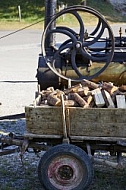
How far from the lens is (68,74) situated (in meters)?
6.58

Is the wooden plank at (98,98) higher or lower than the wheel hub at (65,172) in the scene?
higher

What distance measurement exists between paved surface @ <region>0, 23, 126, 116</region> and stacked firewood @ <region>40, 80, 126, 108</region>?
1.17m

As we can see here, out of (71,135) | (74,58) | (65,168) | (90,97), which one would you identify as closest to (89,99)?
(90,97)

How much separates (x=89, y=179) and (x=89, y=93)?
942 mm

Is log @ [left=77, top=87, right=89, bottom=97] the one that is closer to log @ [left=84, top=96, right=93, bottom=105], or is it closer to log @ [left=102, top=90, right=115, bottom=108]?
log @ [left=84, top=96, right=93, bottom=105]

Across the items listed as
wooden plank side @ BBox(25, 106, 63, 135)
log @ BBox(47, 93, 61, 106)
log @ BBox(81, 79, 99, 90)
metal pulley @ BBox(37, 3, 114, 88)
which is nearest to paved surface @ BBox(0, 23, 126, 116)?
metal pulley @ BBox(37, 3, 114, 88)

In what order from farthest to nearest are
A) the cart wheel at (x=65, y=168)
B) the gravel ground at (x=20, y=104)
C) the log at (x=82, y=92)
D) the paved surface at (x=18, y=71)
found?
the paved surface at (x=18, y=71) < the gravel ground at (x=20, y=104) < the log at (x=82, y=92) < the cart wheel at (x=65, y=168)

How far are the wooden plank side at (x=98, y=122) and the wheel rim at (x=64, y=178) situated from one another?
12.5 inches

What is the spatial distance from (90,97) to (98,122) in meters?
0.32

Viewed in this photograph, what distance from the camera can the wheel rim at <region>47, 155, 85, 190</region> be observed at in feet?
16.6

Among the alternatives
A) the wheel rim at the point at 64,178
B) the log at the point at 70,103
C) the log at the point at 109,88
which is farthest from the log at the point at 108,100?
the wheel rim at the point at 64,178

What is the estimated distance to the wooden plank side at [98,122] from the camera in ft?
16.7

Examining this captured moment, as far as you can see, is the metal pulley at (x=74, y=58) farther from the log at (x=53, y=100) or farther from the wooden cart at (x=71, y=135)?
the wooden cart at (x=71, y=135)

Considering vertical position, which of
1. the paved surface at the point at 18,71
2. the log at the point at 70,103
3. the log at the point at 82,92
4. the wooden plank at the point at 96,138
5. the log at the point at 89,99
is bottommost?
the paved surface at the point at 18,71
